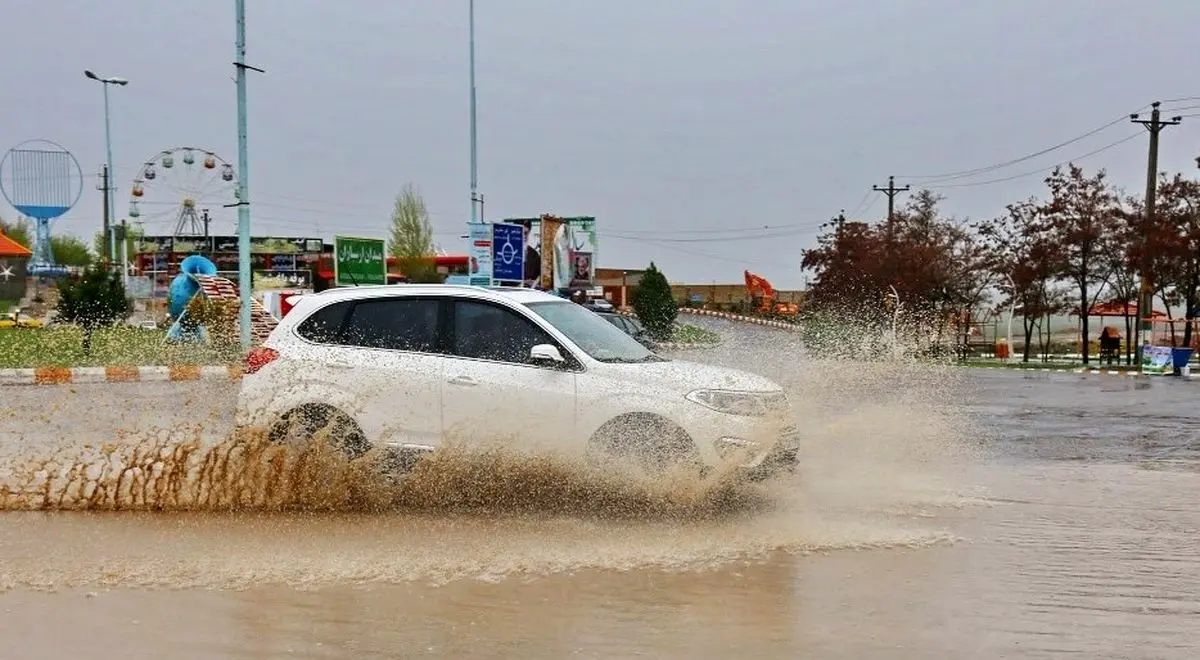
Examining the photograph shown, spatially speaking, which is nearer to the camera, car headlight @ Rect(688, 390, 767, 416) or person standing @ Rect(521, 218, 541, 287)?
car headlight @ Rect(688, 390, 767, 416)

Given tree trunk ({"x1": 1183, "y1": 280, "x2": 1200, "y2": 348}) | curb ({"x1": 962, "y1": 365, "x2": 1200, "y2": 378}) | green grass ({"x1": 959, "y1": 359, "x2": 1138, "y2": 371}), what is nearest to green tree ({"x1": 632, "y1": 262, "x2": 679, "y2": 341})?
green grass ({"x1": 959, "y1": 359, "x2": 1138, "y2": 371})

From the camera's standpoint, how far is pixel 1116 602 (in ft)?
18.3

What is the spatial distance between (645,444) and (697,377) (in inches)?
24.8

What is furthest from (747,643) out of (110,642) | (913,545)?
(110,642)

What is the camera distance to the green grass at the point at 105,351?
82.0ft

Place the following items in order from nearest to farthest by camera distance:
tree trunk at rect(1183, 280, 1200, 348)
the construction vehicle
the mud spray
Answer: the mud spray → tree trunk at rect(1183, 280, 1200, 348) → the construction vehicle

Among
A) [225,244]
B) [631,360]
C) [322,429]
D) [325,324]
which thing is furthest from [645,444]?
[225,244]

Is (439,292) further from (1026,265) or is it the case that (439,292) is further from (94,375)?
(1026,265)

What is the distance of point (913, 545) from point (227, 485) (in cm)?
511

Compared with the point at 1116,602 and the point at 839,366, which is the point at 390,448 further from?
the point at 839,366

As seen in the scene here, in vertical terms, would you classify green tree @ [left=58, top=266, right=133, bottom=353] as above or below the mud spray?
above

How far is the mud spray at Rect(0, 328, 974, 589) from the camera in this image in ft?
20.4

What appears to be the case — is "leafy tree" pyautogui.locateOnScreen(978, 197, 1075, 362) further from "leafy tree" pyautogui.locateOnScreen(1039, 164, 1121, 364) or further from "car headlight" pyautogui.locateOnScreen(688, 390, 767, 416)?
"car headlight" pyautogui.locateOnScreen(688, 390, 767, 416)

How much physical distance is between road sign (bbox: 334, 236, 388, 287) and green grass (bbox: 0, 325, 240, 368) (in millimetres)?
5578
